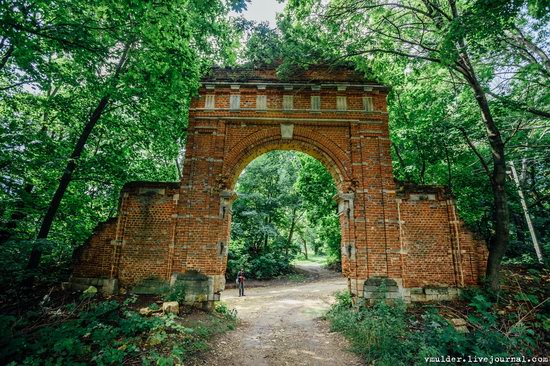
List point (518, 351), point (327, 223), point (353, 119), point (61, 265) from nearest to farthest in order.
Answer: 1. point (518, 351)
2. point (353, 119)
3. point (61, 265)
4. point (327, 223)

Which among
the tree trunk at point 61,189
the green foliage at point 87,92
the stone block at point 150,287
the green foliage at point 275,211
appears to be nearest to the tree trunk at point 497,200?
the green foliage at point 87,92

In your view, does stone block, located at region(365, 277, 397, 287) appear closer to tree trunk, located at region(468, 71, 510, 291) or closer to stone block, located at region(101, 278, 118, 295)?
tree trunk, located at region(468, 71, 510, 291)

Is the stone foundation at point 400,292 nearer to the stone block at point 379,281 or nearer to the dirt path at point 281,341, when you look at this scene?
the stone block at point 379,281

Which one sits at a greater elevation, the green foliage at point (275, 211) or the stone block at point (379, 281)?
the green foliage at point (275, 211)

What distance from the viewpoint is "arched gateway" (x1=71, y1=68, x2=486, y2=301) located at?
Answer: 789 cm

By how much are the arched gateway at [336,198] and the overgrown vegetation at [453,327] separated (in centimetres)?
71

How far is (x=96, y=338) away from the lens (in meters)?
5.04

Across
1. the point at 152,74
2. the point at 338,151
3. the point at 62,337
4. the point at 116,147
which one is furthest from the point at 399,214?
the point at 116,147

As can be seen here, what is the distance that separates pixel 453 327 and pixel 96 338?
7.02m

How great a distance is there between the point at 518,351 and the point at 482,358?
42.2 inches

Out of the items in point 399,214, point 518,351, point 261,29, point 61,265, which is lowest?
point 518,351

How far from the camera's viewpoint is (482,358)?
460 cm

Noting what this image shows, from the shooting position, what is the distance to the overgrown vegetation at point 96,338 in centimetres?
439

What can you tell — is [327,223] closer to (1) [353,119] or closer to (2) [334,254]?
(2) [334,254]
